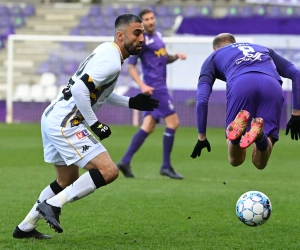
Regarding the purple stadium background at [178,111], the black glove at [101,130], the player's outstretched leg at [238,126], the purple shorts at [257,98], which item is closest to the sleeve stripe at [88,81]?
the black glove at [101,130]

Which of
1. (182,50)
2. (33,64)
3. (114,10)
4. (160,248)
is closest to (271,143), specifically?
(160,248)

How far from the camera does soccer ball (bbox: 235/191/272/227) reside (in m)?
6.02

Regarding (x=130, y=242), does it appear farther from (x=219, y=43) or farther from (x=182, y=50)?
(x=182, y=50)

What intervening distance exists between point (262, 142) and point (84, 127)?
67.0 inches

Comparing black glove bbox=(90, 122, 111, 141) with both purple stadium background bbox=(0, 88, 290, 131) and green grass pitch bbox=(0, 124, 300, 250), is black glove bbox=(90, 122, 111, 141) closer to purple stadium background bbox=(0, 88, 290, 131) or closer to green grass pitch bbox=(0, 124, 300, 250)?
green grass pitch bbox=(0, 124, 300, 250)

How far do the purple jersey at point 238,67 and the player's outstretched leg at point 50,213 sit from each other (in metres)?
1.70

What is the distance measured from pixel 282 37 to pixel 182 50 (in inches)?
126

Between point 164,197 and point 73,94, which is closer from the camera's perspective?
point 73,94

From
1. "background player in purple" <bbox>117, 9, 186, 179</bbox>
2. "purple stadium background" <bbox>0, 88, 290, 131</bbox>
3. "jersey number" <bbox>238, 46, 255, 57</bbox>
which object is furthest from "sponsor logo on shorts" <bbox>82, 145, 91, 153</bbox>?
"purple stadium background" <bbox>0, 88, 290, 131</bbox>

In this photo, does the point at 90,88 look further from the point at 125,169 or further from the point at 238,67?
the point at 125,169

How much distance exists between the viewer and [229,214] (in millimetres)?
7477

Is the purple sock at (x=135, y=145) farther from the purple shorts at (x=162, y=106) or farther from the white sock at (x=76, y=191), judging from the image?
the white sock at (x=76, y=191)

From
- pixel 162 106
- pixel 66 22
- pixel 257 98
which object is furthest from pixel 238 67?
pixel 66 22

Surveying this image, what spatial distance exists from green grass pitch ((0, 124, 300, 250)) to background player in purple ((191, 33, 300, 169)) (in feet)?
2.51
